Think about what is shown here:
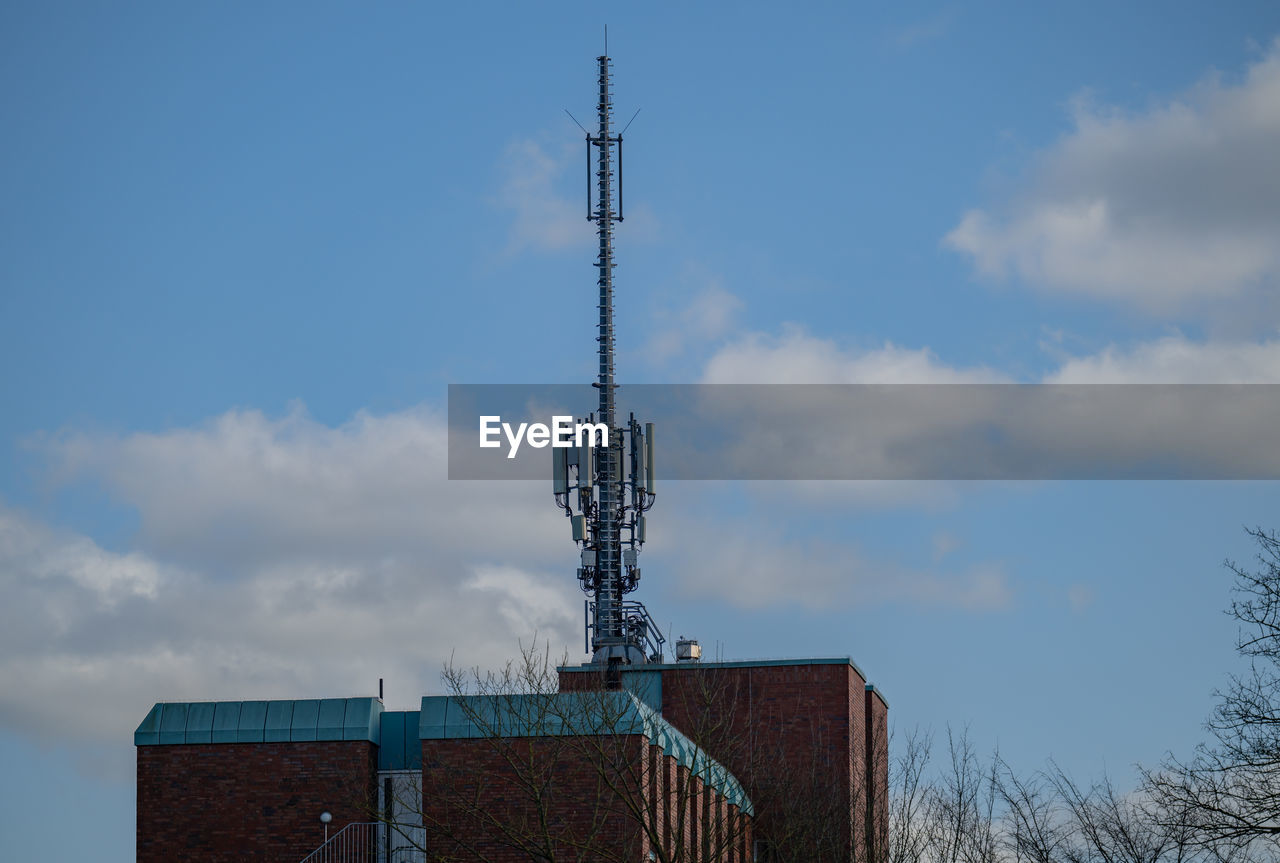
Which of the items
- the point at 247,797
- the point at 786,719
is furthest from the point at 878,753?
the point at 247,797

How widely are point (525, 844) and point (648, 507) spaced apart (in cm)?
2667

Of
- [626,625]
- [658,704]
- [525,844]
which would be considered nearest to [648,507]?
[626,625]

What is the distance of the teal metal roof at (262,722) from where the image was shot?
3997 centimetres

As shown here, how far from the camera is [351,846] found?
1527 inches

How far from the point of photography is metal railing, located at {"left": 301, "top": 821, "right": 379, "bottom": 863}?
38.7 metres

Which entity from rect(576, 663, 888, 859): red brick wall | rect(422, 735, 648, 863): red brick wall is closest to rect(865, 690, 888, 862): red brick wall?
rect(576, 663, 888, 859): red brick wall

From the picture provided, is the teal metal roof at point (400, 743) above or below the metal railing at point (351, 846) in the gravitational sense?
above

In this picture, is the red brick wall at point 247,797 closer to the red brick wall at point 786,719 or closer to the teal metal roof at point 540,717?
the teal metal roof at point 540,717

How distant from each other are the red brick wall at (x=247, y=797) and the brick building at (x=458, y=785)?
0.03 meters

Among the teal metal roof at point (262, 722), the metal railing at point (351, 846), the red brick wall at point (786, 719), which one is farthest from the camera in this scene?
the red brick wall at point (786, 719)

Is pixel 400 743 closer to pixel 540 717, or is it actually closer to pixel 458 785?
pixel 458 785

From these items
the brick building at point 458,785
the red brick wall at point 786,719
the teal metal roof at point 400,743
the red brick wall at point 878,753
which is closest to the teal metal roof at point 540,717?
the brick building at point 458,785

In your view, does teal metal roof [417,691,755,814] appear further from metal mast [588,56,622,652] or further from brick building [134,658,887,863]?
metal mast [588,56,622,652]

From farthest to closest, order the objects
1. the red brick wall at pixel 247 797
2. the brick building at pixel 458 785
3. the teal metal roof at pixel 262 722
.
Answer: the teal metal roof at pixel 262 722 < the red brick wall at pixel 247 797 < the brick building at pixel 458 785
